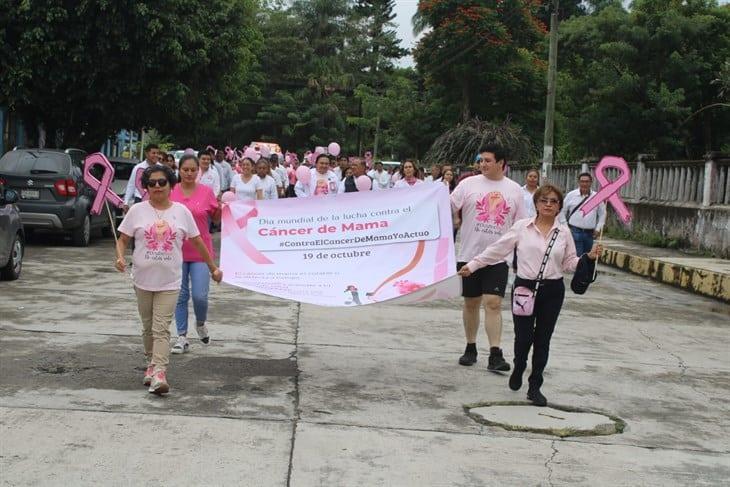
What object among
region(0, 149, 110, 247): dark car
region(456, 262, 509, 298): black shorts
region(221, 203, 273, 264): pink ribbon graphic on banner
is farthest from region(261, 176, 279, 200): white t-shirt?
region(456, 262, 509, 298): black shorts

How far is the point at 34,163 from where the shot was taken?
1678cm

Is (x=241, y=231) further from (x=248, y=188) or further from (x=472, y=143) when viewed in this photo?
(x=472, y=143)

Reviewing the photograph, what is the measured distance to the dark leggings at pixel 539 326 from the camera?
7.03 meters

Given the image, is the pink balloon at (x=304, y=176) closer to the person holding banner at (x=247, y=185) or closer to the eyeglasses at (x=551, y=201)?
the person holding banner at (x=247, y=185)

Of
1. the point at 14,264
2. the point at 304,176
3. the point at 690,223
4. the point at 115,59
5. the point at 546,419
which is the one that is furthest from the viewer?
the point at 115,59

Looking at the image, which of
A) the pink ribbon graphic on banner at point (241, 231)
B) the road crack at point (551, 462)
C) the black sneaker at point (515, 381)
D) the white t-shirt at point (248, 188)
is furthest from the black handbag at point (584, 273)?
the white t-shirt at point (248, 188)

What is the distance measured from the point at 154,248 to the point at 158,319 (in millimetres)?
487

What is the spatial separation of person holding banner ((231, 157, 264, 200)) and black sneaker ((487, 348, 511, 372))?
21.5 ft

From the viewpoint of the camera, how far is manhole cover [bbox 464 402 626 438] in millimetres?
6273

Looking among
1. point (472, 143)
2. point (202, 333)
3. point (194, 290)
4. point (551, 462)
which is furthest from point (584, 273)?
point (472, 143)

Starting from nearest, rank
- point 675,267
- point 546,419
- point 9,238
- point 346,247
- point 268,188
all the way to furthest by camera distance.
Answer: point 546,419 < point 346,247 < point 9,238 < point 268,188 < point 675,267

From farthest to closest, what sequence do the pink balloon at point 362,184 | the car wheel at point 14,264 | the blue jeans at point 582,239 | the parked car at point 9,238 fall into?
the pink balloon at point 362,184 < the blue jeans at point 582,239 < the car wheel at point 14,264 < the parked car at point 9,238

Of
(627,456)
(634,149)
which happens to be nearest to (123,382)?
(627,456)

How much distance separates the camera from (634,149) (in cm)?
3005
